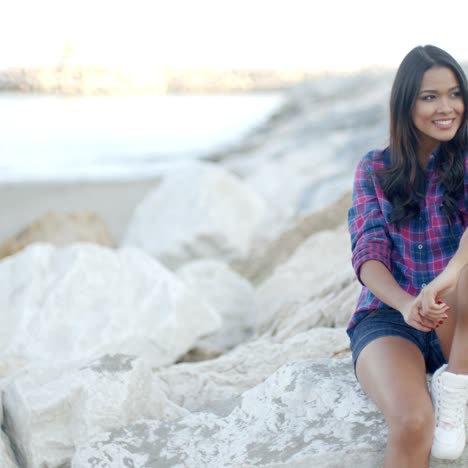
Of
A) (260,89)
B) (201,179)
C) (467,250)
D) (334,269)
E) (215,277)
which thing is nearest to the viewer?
(467,250)

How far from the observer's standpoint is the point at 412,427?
1945mm

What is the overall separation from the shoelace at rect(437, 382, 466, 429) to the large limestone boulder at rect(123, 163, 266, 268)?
4877mm

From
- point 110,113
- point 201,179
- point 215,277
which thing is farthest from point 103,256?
point 110,113

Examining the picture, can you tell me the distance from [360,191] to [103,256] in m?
2.16

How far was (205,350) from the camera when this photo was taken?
4270mm

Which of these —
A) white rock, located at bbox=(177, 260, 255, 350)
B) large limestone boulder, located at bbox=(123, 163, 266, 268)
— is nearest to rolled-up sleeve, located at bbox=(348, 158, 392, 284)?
white rock, located at bbox=(177, 260, 255, 350)

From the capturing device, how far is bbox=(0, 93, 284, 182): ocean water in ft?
45.0

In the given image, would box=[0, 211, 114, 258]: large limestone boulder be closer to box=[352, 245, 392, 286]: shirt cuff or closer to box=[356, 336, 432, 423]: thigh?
box=[352, 245, 392, 286]: shirt cuff

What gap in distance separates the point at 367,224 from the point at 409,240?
127 millimetres

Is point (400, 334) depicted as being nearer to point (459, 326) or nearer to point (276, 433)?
point (459, 326)

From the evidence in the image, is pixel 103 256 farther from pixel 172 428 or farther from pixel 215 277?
pixel 172 428

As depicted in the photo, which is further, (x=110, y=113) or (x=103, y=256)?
(x=110, y=113)

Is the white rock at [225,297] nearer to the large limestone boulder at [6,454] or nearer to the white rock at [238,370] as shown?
the white rock at [238,370]

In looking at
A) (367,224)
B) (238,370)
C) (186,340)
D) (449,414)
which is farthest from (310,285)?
(449,414)
